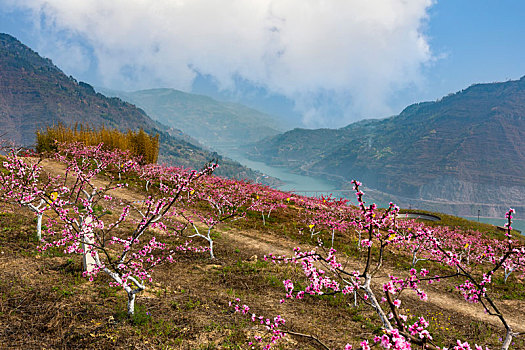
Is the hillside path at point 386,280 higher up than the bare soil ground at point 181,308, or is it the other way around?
the bare soil ground at point 181,308

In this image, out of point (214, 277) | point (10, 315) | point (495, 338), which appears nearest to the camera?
point (10, 315)

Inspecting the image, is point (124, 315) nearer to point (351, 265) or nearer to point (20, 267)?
point (20, 267)

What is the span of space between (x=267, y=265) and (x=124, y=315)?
25.7 ft

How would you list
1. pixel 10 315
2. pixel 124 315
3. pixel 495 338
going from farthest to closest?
pixel 495 338 < pixel 124 315 < pixel 10 315

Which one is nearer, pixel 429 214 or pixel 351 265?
pixel 351 265

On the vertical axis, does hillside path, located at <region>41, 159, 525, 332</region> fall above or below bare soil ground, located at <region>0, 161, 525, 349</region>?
below

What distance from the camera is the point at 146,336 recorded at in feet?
22.0

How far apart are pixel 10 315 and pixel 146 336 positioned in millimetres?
3390

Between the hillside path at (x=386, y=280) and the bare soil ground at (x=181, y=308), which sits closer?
the bare soil ground at (x=181, y=308)

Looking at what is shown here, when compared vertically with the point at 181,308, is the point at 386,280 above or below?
below

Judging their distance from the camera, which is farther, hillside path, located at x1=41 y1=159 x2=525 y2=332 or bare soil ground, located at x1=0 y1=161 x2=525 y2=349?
hillside path, located at x1=41 y1=159 x2=525 y2=332

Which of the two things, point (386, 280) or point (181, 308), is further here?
point (386, 280)

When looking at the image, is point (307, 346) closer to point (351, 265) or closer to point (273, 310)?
point (273, 310)

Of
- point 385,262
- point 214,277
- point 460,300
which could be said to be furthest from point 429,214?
point 214,277
